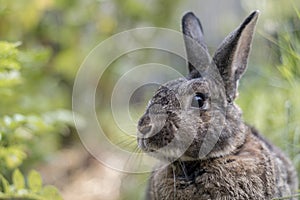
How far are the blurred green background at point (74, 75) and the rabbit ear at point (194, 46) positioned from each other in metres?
0.36

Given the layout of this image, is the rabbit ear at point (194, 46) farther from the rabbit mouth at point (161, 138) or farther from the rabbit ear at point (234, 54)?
the rabbit mouth at point (161, 138)

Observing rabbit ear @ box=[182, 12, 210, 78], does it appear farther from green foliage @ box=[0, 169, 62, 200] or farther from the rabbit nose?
green foliage @ box=[0, 169, 62, 200]

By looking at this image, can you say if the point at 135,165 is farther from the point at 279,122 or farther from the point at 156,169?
the point at 279,122

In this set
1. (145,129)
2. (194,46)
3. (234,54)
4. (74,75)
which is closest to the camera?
(145,129)

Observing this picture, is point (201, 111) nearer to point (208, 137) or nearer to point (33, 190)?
point (208, 137)

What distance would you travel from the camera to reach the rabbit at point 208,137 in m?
1.64

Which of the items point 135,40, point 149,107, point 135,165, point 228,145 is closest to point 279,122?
point 135,165

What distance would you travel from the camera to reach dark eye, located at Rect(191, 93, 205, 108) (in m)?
1.69

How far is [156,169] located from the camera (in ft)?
6.48

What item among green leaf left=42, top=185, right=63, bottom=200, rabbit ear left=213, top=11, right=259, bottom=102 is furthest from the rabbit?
green leaf left=42, top=185, right=63, bottom=200

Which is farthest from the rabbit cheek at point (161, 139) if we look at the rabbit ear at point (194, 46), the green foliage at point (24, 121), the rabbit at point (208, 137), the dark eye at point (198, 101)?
the green foliage at point (24, 121)

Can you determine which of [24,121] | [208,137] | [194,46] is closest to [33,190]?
[24,121]

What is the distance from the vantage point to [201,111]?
169 centimetres

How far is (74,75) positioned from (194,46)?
1537 mm
